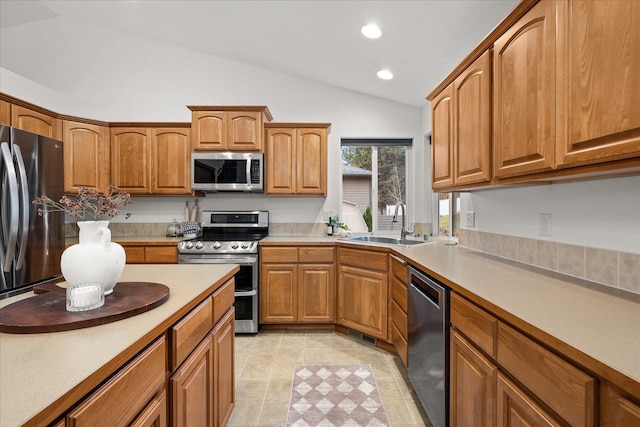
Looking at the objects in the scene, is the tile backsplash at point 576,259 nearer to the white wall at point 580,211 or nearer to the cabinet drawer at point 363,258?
the white wall at point 580,211

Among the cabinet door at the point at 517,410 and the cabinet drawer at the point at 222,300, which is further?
the cabinet drawer at the point at 222,300

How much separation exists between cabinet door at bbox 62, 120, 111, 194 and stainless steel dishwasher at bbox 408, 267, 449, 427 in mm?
3356

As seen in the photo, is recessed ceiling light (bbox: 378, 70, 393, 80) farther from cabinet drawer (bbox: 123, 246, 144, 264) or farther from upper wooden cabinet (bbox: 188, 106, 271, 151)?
cabinet drawer (bbox: 123, 246, 144, 264)

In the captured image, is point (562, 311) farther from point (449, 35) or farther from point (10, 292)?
point (10, 292)

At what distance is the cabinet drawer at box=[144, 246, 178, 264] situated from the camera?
321 centimetres

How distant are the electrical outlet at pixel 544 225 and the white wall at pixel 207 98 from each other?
2.12 meters

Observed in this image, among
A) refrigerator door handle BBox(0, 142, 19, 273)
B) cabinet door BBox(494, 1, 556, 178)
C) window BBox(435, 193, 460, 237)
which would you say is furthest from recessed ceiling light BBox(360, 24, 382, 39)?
refrigerator door handle BBox(0, 142, 19, 273)

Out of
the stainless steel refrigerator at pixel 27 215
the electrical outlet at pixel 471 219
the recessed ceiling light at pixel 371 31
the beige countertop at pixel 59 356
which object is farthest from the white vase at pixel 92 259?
the electrical outlet at pixel 471 219

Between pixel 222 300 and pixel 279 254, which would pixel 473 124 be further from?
pixel 279 254

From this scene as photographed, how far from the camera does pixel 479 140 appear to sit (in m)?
1.82

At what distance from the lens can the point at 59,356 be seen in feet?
2.31

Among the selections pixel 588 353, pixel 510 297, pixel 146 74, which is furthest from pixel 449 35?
pixel 146 74

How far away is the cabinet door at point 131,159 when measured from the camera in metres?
3.50

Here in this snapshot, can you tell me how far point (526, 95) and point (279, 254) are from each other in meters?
2.42
